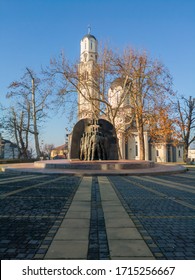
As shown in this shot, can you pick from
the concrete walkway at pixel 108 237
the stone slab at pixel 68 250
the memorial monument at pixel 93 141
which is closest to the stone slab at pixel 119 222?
the concrete walkway at pixel 108 237

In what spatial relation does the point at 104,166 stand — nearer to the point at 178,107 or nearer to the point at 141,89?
the point at 141,89

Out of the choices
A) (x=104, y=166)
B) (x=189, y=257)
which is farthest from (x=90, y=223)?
(x=104, y=166)

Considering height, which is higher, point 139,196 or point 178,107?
point 178,107

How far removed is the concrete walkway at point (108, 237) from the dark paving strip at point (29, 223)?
0.55ft

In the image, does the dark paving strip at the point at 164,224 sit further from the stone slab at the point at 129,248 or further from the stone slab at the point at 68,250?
the stone slab at the point at 68,250

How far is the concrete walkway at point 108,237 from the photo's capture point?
2953 millimetres

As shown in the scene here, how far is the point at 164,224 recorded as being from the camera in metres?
4.36

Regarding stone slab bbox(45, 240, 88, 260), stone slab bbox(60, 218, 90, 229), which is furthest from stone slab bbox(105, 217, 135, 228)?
stone slab bbox(45, 240, 88, 260)

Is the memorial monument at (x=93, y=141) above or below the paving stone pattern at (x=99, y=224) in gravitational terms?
above

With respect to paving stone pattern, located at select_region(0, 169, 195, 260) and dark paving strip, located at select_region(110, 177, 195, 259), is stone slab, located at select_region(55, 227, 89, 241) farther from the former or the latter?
dark paving strip, located at select_region(110, 177, 195, 259)

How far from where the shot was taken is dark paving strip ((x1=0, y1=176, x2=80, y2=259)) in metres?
3.12

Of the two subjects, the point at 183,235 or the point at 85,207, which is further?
the point at 85,207

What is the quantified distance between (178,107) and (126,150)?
28.6m

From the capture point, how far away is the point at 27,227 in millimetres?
4133
